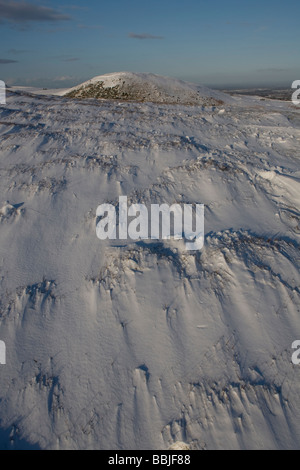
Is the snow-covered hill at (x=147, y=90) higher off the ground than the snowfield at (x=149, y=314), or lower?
higher

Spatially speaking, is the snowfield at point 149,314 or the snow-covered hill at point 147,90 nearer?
the snowfield at point 149,314

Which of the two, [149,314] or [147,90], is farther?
[147,90]

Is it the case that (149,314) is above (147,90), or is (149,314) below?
below

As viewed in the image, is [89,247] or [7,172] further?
[7,172]
